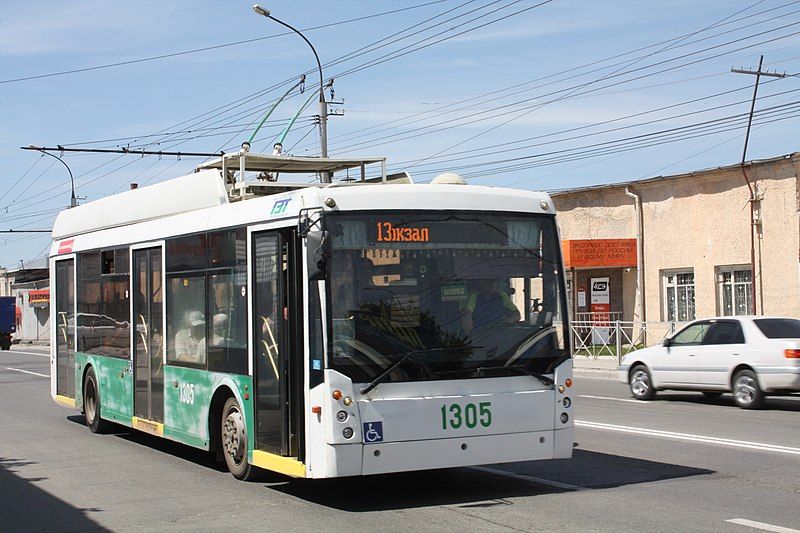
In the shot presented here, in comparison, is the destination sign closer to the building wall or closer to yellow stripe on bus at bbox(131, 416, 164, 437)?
yellow stripe on bus at bbox(131, 416, 164, 437)

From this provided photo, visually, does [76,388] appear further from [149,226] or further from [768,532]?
[768,532]

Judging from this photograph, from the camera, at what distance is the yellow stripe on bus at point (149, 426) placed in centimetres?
1306

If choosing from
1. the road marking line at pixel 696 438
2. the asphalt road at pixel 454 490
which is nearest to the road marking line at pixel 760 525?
the asphalt road at pixel 454 490

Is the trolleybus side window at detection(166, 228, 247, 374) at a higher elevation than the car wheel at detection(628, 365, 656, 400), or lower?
higher

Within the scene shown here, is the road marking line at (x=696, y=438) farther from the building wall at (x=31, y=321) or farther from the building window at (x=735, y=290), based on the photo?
the building wall at (x=31, y=321)

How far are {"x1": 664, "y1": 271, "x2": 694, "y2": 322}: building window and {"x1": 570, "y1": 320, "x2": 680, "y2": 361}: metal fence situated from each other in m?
2.65

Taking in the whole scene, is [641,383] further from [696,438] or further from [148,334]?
[148,334]

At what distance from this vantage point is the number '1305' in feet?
30.9

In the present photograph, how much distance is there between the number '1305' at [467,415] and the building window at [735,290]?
24333mm

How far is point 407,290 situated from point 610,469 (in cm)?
332

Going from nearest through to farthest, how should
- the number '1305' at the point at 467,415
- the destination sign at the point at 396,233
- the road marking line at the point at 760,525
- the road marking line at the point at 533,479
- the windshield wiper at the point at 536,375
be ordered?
the road marking line at the point at 760,525, the number '1305' at the point at 467,415, the destination sign at the point at 396,233, the windshield wiper at the point at 536,375, the road marking line at the point at 533,479

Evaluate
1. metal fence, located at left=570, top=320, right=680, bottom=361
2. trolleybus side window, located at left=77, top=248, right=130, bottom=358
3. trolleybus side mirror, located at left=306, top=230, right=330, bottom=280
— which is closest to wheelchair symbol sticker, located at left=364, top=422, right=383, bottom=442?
trolleybus side mirror, located at left=306, top=230, right=330, bottom=280

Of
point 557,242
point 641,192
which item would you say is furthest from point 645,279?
point 557,242

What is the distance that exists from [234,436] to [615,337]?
807 inches
